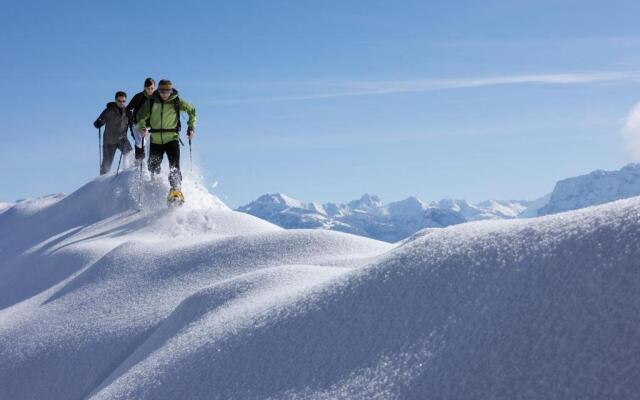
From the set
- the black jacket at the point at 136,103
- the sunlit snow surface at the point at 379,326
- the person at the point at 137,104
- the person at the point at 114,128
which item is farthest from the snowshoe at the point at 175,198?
the sunlit snow surface at the point at 379,326

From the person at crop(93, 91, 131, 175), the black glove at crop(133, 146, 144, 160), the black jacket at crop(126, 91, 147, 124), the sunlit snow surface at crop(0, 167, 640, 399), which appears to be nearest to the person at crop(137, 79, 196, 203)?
the black jacket at crop(126, 91, 147, 124)

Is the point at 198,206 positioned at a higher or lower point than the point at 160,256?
higher

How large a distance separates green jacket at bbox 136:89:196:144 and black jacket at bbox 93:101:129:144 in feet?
17.9

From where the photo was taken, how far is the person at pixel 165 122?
13.6 m

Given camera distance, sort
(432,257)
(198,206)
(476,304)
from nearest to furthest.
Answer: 1. (476,304)
2. (432,257)
3. (198,206)

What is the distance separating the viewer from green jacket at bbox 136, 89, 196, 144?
13.6m

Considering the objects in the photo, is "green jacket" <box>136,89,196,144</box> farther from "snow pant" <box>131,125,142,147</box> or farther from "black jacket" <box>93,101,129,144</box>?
"black jacket" <box>93,101,129,144</box>

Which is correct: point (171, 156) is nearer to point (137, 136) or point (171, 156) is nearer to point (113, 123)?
point (137, 136)

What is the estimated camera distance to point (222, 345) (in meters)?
4.76

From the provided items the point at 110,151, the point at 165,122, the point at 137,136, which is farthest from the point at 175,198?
the point at 110,151

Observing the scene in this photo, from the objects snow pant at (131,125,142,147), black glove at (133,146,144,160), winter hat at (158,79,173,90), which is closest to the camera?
winter hat at (158,79,173,90)

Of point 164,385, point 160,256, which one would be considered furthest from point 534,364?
point 160,256

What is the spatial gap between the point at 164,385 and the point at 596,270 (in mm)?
3262

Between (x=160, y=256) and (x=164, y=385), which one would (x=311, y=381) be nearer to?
(x=164, y=385)
